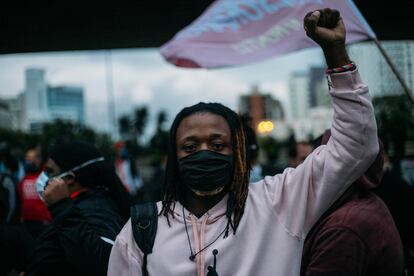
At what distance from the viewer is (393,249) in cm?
175

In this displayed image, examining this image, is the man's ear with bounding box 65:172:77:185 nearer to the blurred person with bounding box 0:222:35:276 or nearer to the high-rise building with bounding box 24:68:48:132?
the blurred person with bounding box 0:222:35:276

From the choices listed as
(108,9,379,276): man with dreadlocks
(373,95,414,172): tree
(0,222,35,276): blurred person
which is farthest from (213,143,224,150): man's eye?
(373,95,414,172): tree

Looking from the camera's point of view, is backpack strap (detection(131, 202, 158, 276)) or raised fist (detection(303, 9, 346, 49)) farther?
backpack strap (detection(131, 202, 158, 276))

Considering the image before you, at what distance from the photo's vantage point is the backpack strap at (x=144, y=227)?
164 centimetres

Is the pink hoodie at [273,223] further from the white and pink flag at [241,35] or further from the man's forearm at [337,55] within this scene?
the white and pink flag at [241,35]

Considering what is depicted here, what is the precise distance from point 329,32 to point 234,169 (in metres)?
0.63

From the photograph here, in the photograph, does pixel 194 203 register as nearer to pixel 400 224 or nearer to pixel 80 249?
pixel 80 249

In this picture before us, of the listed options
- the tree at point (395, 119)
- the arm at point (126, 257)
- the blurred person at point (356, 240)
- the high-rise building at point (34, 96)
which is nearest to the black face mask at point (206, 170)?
the arm at point (126, 257)

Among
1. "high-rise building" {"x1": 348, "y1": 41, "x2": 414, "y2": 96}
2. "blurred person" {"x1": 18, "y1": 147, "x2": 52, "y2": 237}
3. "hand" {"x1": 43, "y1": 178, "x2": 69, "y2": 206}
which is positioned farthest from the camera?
"high-rise building" {"x1": 348, "y1": 41, "x2": 414, "y2": 96}

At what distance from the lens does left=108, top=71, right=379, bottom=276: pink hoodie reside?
1465mm

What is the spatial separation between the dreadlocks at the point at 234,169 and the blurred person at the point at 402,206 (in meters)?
2.07

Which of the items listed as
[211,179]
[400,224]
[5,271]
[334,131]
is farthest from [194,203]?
[400,224]

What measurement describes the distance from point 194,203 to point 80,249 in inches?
28.3

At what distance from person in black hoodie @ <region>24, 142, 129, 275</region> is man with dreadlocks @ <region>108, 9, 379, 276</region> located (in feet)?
1.83
